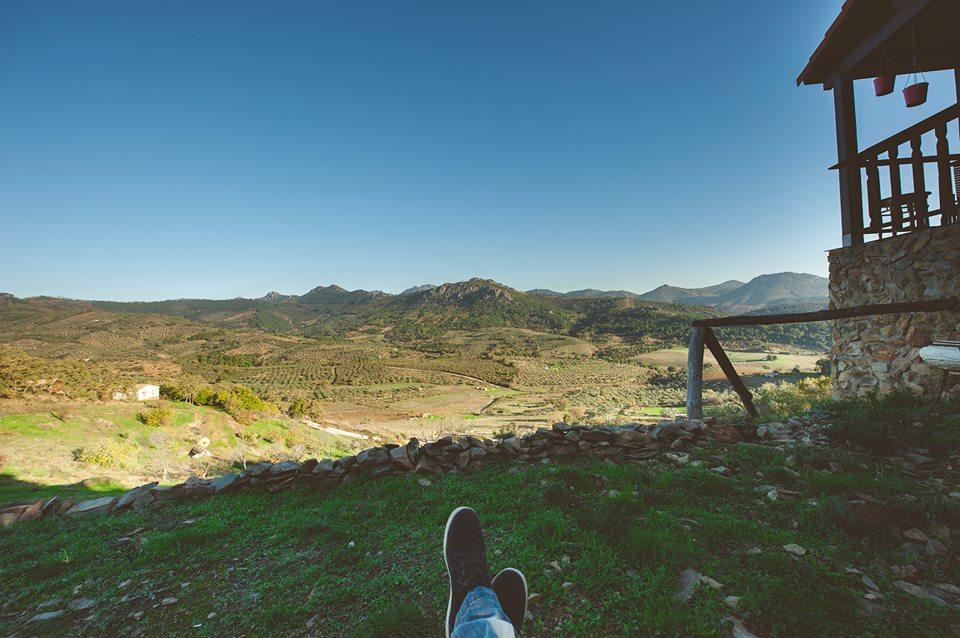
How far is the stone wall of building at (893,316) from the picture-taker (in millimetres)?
5285

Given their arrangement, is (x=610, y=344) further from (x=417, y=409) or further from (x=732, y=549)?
(x=732, y=549)

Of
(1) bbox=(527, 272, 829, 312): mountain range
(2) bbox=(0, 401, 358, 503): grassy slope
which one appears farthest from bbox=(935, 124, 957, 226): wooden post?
(1) bbox=(527, 272, 829, 312): mountain range

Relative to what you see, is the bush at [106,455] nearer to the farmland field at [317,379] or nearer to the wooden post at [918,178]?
the farmland field at [317,379]

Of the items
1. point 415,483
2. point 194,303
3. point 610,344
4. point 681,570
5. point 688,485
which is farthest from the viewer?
point 194,303

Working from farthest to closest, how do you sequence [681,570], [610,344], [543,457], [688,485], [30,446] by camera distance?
1. [610,344]
2. [30,446]
3. [543,457]
4. [688,485]
5. [681,570]

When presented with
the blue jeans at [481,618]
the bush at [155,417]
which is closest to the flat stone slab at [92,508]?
the blue jeans at [481,618]

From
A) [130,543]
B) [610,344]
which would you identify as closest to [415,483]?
[130,543]

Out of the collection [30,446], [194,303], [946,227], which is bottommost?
[30,446]

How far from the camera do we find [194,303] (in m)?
149

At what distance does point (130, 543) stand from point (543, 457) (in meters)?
4.66

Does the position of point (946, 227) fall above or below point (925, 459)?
above

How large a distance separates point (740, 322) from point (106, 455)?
43.7 ft

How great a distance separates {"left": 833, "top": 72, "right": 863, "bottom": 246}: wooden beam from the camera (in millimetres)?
6641

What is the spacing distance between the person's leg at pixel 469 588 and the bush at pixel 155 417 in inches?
518
